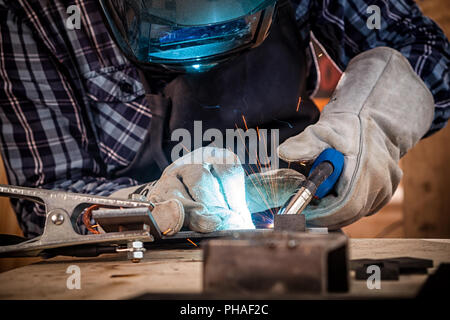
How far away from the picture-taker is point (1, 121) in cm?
163

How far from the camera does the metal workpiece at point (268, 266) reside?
514 millimetres

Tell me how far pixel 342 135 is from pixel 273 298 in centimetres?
78

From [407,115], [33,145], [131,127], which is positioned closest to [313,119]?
[407,115]

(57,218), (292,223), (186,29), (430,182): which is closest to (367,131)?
(292,223)

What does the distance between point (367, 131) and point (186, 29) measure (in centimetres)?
57

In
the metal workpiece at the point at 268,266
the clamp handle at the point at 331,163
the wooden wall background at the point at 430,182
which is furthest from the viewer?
the wooden wall background at the point at 430,182

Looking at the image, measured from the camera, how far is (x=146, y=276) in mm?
718

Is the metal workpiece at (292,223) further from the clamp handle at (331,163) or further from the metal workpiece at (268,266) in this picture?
the metal workpiece at (268,266)

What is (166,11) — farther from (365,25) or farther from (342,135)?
(365,25)

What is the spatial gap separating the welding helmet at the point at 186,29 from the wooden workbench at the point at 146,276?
474 millimetres

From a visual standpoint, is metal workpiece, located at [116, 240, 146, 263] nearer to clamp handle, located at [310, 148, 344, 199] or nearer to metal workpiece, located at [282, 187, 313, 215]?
metal workpiece, located at [282, 187, 313, 215]

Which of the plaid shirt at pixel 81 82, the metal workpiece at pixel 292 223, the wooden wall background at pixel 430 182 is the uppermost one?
the plaid shirt at pixel 81 82

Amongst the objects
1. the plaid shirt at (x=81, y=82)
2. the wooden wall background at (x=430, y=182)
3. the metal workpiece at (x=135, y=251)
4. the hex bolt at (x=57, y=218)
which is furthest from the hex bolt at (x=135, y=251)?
the wooden wall background at (x=430, y=182)
